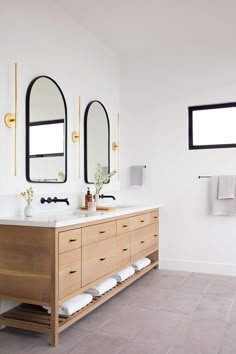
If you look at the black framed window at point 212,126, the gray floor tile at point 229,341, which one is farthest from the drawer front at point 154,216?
the gray floor tile at point 229,341

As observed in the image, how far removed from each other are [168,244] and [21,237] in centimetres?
252

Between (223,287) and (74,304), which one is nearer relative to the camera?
(74,304)

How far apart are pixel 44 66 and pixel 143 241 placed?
2141mm

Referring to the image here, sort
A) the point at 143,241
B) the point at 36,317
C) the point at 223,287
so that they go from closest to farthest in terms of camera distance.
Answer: the point at 36,317
the point at 223,287
the point at 143,241

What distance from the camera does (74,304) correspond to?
2689 millimetres

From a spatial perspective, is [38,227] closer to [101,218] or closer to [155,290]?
[101,218]

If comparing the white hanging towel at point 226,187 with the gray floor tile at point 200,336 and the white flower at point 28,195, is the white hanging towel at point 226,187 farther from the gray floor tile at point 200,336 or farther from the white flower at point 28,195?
the white flower at point 28,195

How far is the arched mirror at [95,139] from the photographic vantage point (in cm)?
400

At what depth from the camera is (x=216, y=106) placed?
4438 millimetres

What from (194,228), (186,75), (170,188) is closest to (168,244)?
(194,228)

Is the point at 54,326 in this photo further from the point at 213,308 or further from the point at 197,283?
the point at 197,283

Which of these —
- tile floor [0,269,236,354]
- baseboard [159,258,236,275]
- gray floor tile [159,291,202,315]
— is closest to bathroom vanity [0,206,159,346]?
tile floor [0,269,236,354]

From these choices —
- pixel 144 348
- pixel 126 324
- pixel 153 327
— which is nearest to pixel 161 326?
pixel 153 327

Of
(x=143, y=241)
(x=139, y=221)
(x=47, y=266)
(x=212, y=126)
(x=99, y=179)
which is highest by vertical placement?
(x=212, y=126)
